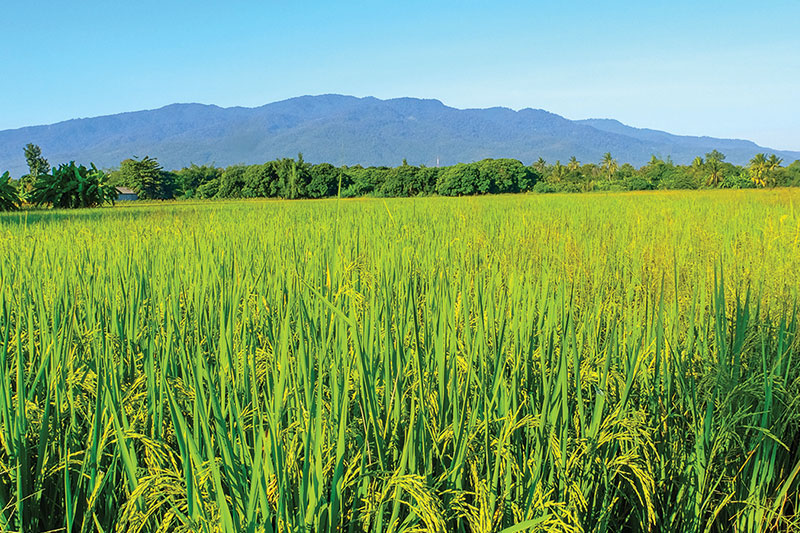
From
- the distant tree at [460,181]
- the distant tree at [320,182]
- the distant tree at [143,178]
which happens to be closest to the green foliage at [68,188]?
the distant tree at [143,178]

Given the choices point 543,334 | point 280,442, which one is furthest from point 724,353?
point 280,442

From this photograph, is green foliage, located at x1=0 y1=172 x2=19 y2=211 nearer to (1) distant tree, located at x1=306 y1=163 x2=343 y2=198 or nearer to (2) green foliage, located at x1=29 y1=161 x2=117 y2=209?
(2) green foliage, located at x1=29 y1=161 x2=117 y2=209

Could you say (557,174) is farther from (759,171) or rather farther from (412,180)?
(412,180)

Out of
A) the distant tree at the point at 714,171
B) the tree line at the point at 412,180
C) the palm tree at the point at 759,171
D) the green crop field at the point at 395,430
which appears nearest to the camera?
the green crop field at the point at 395,430

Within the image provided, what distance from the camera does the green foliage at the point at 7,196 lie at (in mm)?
8094

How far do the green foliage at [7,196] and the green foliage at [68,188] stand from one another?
59 cm

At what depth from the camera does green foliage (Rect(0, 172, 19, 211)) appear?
26.6 ft

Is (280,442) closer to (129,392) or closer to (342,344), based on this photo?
(342,344)

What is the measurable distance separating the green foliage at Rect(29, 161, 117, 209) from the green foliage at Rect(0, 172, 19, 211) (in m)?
0.59

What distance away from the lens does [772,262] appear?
9.12ft

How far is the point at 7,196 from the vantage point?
8.24 meters

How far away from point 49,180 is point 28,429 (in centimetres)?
988

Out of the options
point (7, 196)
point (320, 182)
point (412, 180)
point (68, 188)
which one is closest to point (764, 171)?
point (412, 180)

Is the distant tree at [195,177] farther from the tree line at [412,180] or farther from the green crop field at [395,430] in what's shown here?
the green crop field at [395,430]
